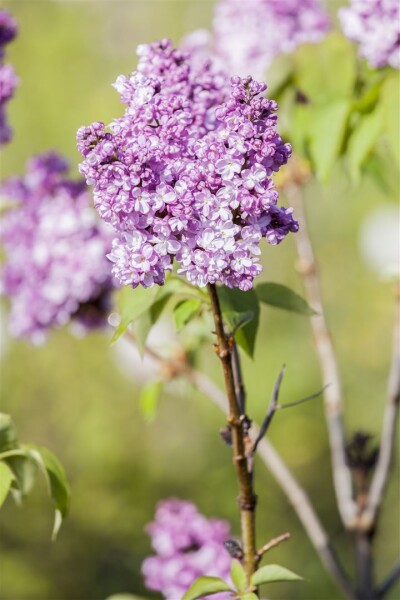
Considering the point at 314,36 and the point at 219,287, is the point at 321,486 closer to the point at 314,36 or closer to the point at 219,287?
the point at 314,36

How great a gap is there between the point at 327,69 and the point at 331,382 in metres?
0.51

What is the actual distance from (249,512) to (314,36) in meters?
1.12

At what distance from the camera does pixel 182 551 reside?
161 cm

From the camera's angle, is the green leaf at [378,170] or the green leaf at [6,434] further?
the green leaf at [378,170]

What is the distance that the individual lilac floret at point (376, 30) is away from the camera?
4.85 ft

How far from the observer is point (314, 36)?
184 cm

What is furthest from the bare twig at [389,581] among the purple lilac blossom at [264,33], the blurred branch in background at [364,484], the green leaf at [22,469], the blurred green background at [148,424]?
the blurred green background at [148,424]

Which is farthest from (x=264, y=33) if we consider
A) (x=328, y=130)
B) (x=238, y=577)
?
(x=238, y=577)

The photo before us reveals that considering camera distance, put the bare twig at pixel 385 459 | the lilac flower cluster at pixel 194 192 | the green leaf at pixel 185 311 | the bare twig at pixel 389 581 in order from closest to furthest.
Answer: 1. the lilac flower cluster at pixel 194 192
2. the green leaf at pixel 185 311
3. the bare twig at pixel 389 581
4. the bare twig at pixel 385 459

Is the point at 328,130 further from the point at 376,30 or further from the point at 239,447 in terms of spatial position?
the point at 239,447

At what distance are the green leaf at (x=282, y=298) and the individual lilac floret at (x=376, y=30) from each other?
1.84 ft

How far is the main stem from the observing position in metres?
0.90

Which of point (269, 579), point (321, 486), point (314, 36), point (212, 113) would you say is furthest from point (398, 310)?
point (321, 486)

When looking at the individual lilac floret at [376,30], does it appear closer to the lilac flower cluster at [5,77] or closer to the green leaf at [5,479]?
the lilac flower cluster at [5,77]
